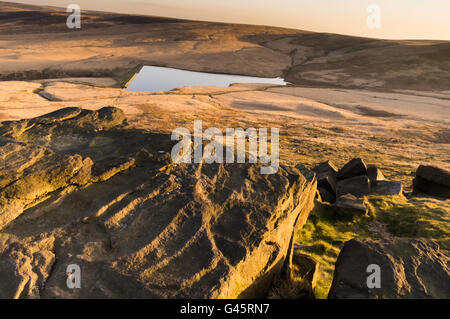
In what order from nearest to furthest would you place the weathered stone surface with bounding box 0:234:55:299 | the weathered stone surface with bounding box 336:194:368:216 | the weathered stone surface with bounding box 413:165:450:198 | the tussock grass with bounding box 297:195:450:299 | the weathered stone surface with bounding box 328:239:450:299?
the weathered stone surface with bounding box 0:234:55:299 < the weathered stone surface with bounding box 328:239:450:299 < the tussock grass with bounding box 297:195:450:299 < the weathered stone surface with bounding box 336:194:368:216 < the weathered stone surface with bounding box 413:165:450:198

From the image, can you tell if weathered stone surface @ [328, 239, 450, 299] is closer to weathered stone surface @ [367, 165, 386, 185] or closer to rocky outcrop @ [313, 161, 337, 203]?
rocky outcrop @ [313, 161, 337, 203]

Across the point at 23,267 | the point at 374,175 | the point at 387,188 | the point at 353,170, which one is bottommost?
the point at 387,188

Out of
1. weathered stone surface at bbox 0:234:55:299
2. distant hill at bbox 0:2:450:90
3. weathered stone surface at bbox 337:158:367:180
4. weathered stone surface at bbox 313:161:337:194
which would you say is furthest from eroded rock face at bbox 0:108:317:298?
distant hill at bbox 0:2:450:90

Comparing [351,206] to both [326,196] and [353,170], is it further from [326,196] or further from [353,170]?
[353,170]

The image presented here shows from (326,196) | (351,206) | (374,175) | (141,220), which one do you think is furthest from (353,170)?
(141,220)

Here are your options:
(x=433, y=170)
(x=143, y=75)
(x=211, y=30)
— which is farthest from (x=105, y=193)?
(x=211, y=30)

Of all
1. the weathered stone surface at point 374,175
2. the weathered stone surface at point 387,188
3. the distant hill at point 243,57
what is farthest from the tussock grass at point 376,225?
the distant hill at point 243,57
